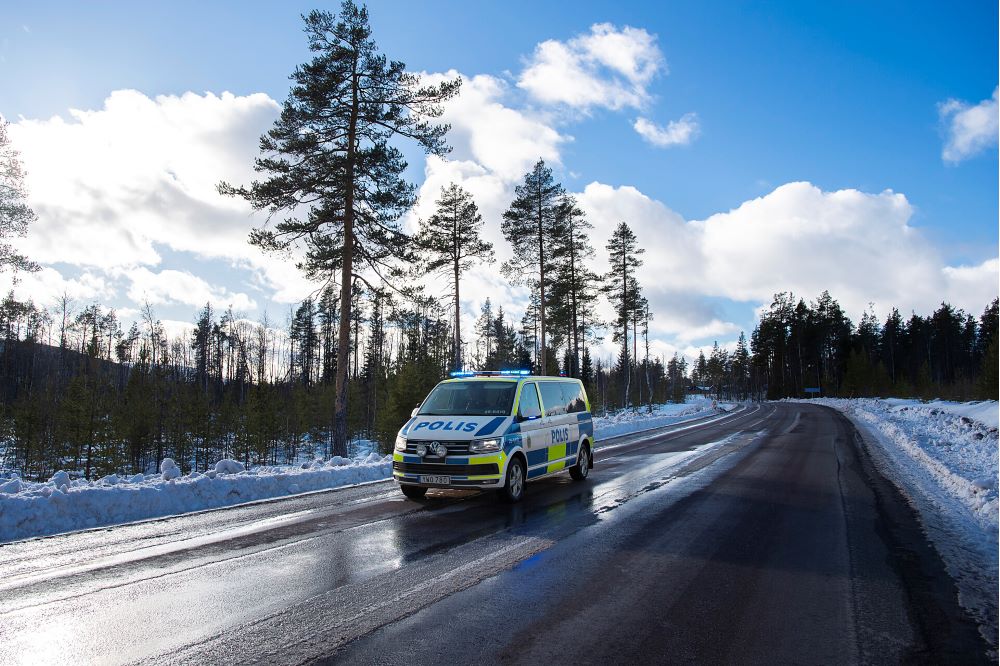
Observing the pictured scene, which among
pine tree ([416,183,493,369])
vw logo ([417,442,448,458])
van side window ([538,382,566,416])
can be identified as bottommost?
vw logo ([417,442,448,458])

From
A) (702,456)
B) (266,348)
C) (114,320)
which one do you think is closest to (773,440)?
(702,456)

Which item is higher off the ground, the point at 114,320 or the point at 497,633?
the point at 114,320

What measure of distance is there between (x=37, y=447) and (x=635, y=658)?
38601 mm

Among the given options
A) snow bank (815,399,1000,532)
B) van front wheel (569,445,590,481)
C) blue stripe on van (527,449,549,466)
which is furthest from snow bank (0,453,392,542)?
snow bank (815,399,1000,532)

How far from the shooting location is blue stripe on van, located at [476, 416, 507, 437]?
28.9 feet

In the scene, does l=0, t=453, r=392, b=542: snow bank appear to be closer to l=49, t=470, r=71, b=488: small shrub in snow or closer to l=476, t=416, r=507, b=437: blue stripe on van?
l=49, t=470, r=71, b=488: small shrub in snow

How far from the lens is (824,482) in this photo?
38.2ft

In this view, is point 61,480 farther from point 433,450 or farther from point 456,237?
point 456,237

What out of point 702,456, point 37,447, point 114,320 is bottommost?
point 37,447

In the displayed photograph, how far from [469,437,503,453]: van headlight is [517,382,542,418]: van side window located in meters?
0.92

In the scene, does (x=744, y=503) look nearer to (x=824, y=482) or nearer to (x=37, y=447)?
(x=824, y=482)

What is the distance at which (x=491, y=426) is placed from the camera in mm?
8992

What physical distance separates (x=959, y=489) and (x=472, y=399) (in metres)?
9.12

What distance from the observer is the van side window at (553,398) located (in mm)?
10820
